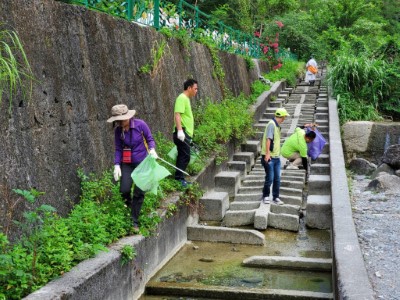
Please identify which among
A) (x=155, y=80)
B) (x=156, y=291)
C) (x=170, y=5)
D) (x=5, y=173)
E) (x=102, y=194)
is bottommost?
(x=156, y=291)

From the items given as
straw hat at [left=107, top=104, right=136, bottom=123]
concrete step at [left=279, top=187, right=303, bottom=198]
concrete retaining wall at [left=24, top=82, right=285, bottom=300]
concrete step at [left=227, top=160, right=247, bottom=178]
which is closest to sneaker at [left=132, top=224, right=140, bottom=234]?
concrete retaining wall at [left=24, top=82, right=285, bottom=300]

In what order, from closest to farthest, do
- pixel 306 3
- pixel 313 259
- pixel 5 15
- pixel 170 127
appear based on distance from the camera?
pixel 5 15 < pixel 313 259 < pixel 170 127 < pixel 306 3

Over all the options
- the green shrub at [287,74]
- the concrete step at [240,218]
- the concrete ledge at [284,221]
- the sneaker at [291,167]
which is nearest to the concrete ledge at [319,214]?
the concrete ledge at [284,221]

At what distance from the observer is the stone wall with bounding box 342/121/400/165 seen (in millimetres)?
15422

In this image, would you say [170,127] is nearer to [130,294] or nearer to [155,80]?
[155,80]

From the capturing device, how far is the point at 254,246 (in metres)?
7.73

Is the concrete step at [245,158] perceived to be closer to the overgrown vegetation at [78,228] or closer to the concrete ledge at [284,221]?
the overgrown vegetation at [78,228]

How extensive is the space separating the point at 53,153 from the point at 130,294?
70.3 inches

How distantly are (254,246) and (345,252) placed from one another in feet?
7.78

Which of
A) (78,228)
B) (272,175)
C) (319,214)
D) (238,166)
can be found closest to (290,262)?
(319,214)

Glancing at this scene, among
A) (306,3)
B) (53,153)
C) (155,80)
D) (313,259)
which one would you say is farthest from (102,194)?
(306,3)

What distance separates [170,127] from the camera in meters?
10.2

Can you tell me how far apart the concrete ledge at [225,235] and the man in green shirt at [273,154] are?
54.2 inches

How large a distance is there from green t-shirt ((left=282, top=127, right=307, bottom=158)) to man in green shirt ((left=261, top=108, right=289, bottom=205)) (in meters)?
2.21
